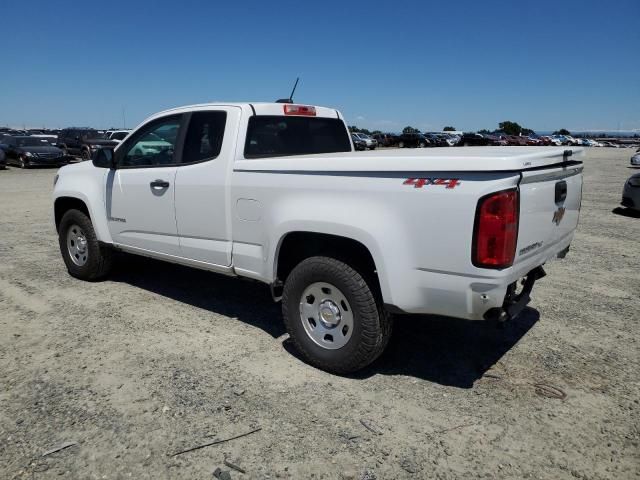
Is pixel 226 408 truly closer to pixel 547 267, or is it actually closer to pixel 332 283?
pixel 332 283

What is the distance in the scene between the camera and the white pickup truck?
2793 millimetres

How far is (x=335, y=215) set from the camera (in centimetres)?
325

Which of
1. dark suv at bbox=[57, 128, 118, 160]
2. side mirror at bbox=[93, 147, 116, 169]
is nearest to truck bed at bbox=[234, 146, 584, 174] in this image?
side mirror at bbox=[93, 147, 116, 169]

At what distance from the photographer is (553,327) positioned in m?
4.34

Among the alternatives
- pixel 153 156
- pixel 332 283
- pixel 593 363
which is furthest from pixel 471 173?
pixel 153 156

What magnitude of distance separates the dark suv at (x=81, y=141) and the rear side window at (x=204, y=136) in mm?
21074

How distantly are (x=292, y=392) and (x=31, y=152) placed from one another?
22.6 metres

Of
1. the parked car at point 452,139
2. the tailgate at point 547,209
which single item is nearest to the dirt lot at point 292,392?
the tailgate at point 547,209

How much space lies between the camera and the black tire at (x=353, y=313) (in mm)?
3238

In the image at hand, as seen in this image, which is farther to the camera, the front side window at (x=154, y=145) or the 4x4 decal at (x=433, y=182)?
the front side window at (x=154, y=145)

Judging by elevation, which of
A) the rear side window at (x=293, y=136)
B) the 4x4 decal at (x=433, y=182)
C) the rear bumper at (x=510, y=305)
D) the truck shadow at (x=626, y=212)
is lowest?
the truck shadow at (x=626, y=212)

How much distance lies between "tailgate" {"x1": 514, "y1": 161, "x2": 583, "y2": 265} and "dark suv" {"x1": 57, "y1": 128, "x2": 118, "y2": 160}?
23223 mm

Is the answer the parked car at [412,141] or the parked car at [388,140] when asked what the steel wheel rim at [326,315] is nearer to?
the parked car at [412,141]

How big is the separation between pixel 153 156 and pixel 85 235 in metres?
1.41
